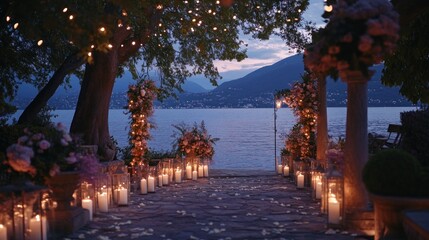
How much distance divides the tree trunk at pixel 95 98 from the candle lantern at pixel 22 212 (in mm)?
6986

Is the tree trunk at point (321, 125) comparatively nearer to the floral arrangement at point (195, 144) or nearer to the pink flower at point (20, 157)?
the floral arrangement at point (195, 144)

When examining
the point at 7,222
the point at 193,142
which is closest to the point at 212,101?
the point at 193,142

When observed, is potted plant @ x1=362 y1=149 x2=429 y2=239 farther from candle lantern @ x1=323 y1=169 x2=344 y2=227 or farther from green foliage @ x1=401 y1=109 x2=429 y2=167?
green foliage @ x1=401 y1=109 x2=429 y2=167

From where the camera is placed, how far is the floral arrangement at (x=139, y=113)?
14.4m

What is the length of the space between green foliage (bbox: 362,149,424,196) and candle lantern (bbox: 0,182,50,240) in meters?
4.24

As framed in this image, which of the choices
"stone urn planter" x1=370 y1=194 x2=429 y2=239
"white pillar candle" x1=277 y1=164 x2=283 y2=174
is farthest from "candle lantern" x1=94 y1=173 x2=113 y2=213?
"white pillar candle" x1=277 y1=164 x2=283 y2=174

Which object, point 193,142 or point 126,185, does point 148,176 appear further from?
point 193,142

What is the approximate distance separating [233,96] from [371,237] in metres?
154

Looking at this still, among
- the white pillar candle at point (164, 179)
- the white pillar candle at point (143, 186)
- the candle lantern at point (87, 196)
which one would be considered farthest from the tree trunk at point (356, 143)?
the white pillar candle at point (164, 179)

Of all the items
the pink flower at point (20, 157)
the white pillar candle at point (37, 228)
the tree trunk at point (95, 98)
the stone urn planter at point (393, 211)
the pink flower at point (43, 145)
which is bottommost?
the white pillar candle at point (37, 228)

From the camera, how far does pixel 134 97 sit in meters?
14.5

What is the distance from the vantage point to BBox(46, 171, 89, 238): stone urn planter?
Answer: 26.3ft

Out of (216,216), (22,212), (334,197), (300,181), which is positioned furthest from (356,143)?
(300,181)

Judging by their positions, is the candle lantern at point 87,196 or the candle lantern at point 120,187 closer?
the candle lantern at point 87,196
